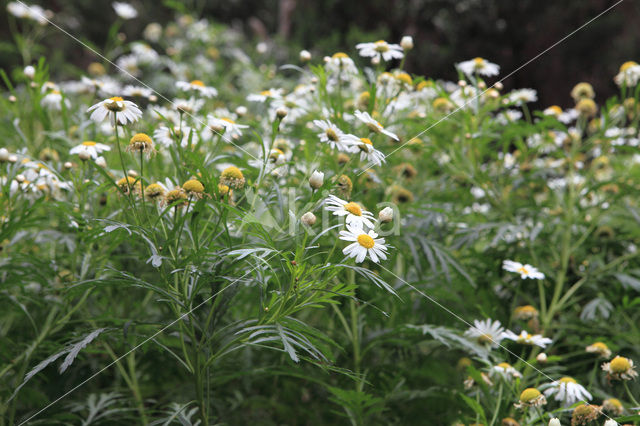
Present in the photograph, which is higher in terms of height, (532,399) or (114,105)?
(114,105)

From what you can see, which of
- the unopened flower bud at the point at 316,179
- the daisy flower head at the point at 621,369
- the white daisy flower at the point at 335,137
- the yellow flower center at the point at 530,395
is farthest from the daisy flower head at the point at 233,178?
the daisy flower head at the point at 621,369

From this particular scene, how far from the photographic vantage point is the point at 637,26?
6.43m

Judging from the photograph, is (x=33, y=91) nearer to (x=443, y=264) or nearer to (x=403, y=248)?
(x=403, y=248)

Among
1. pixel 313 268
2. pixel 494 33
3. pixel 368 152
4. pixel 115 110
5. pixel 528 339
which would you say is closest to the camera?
A: pixel 313 268

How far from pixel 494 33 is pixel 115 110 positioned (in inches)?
243

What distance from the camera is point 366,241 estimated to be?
1.19 meters

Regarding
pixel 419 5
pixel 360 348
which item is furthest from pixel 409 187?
pixel 419 5

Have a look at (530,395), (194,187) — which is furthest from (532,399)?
(194,187)

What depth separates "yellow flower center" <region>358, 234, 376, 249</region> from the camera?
1190 millimetres

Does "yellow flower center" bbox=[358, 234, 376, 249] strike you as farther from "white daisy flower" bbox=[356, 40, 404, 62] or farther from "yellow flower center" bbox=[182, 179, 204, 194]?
"white daisy flower" bbox=[356, 40, 404, 62]

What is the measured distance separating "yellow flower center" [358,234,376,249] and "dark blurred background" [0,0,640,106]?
491 cm

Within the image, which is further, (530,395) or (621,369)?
(621,369)

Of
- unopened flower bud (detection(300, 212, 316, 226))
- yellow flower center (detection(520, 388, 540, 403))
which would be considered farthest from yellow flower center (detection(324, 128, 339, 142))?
yellow flower center (detection(520, 388, 540, 403))

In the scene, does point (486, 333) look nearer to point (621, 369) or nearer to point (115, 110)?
point (621, 369)
